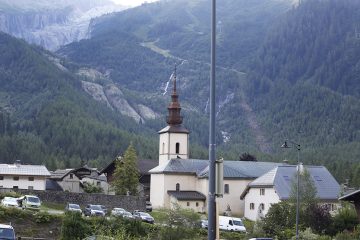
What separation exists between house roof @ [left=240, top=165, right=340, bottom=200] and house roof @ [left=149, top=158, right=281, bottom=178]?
25.7ft

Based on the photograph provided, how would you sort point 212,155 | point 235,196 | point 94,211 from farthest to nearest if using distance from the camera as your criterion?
point 235,196, point 94,211, point 212,155

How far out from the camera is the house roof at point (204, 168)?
108 metres

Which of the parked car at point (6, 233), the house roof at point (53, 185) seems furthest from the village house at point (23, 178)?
the parked car at point (6, 233)

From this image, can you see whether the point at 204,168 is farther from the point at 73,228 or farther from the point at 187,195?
the point at 73,228

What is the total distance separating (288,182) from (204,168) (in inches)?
807

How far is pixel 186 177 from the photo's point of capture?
110 metres

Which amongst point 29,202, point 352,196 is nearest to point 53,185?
point 29,202

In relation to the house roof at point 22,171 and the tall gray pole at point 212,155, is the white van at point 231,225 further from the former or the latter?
the tall gray pole at point 212,155

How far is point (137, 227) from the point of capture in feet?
187

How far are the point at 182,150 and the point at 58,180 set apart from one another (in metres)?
20.1

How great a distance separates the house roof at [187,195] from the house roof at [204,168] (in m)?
2.76

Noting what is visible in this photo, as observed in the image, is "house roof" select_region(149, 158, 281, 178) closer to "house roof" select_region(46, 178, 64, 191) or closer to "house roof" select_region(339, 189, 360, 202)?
"house roof" select_region(46, 178, 64, 191)

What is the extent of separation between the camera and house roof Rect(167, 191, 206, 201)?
104625 mm

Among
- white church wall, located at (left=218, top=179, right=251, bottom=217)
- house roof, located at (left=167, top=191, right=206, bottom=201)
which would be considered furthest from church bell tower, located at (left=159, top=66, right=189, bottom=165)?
white church wall, located at (left=218, top=179, right=251, bottom=217)
